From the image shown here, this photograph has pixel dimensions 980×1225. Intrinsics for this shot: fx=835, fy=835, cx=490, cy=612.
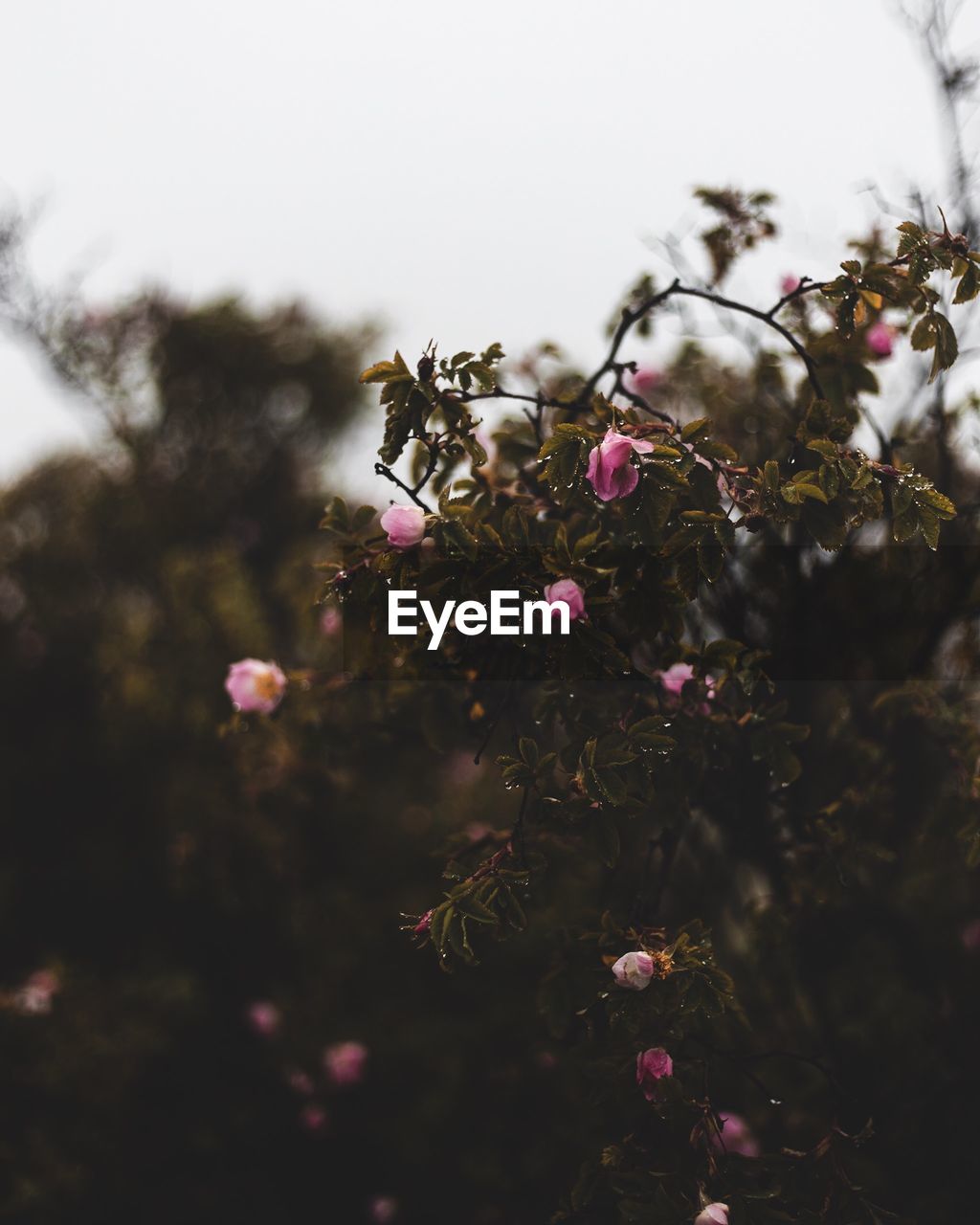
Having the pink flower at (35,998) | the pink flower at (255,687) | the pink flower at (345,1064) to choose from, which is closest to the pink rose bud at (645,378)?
the pink flower at (255,687)

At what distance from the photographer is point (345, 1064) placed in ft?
10.6

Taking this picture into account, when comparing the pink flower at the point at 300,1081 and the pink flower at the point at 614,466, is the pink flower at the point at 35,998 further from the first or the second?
the pink flower at the point at 614,466

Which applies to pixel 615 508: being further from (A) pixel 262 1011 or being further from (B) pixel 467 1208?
(A) pixel 262 1011

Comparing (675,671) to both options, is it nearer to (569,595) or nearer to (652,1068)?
(569,595)

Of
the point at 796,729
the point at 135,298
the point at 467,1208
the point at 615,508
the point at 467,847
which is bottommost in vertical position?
the point at 467,1208

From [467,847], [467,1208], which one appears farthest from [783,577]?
[467,1208]

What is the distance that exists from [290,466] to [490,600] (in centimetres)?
616

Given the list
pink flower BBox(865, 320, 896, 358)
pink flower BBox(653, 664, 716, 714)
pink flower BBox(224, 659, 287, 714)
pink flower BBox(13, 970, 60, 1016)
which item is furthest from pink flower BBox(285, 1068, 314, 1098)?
pink flower BBox(865, 320, 896, 358)

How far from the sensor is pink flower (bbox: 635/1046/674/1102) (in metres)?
1.41

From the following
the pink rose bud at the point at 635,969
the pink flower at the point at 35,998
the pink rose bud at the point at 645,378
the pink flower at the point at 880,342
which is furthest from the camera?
the pink flower at the point at 35,998

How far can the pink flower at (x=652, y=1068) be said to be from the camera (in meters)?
1.41

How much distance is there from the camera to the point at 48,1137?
3039 mm

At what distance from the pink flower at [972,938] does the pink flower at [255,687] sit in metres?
2.23

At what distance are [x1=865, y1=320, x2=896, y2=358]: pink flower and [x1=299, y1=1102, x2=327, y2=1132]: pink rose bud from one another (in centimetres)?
323
